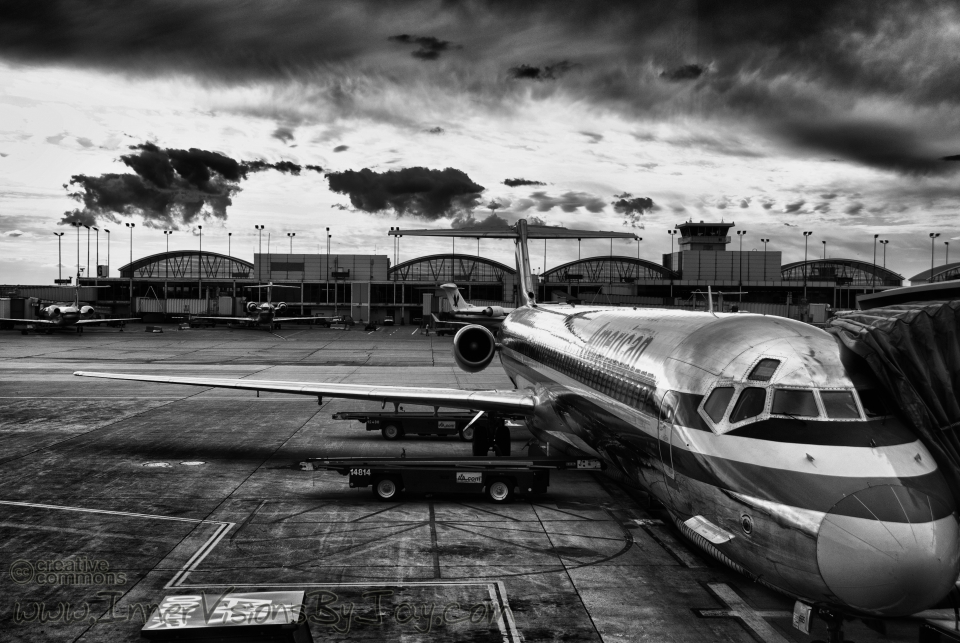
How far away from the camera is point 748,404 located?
8336 mm

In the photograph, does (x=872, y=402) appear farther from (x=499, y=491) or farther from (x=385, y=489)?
(x=385, y=489)

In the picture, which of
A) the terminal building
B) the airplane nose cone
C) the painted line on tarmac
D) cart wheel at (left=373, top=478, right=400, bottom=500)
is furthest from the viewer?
the terminal building

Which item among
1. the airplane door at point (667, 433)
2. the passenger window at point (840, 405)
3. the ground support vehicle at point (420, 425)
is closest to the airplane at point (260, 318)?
the ground support vehicle at point (420, 425)

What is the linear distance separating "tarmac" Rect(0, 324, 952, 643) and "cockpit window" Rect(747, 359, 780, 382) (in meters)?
3.34

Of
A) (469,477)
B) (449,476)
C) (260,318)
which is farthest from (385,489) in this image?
(260,318)

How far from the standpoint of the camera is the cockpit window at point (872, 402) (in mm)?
7867

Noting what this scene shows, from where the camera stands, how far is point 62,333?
258 ft

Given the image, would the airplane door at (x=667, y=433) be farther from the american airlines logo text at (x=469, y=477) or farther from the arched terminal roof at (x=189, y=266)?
the arched terminal roof at (x=189, y=266)

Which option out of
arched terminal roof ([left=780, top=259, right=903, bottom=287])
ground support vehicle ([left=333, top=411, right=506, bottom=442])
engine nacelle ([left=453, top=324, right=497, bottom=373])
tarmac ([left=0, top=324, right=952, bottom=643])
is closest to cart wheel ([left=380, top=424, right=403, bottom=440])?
ground support vehicle ([left=333, top=411, right=506, bottom=442])

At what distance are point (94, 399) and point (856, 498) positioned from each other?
31206 millimetres

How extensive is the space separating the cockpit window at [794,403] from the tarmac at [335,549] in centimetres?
318

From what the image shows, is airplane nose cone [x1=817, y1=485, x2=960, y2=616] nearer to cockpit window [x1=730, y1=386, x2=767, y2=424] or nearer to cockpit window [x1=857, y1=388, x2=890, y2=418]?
cockpit window [x1=857, y1=388, x2=890, y2=418]

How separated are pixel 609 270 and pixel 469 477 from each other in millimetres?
114270

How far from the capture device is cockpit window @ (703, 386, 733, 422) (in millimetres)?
8586
